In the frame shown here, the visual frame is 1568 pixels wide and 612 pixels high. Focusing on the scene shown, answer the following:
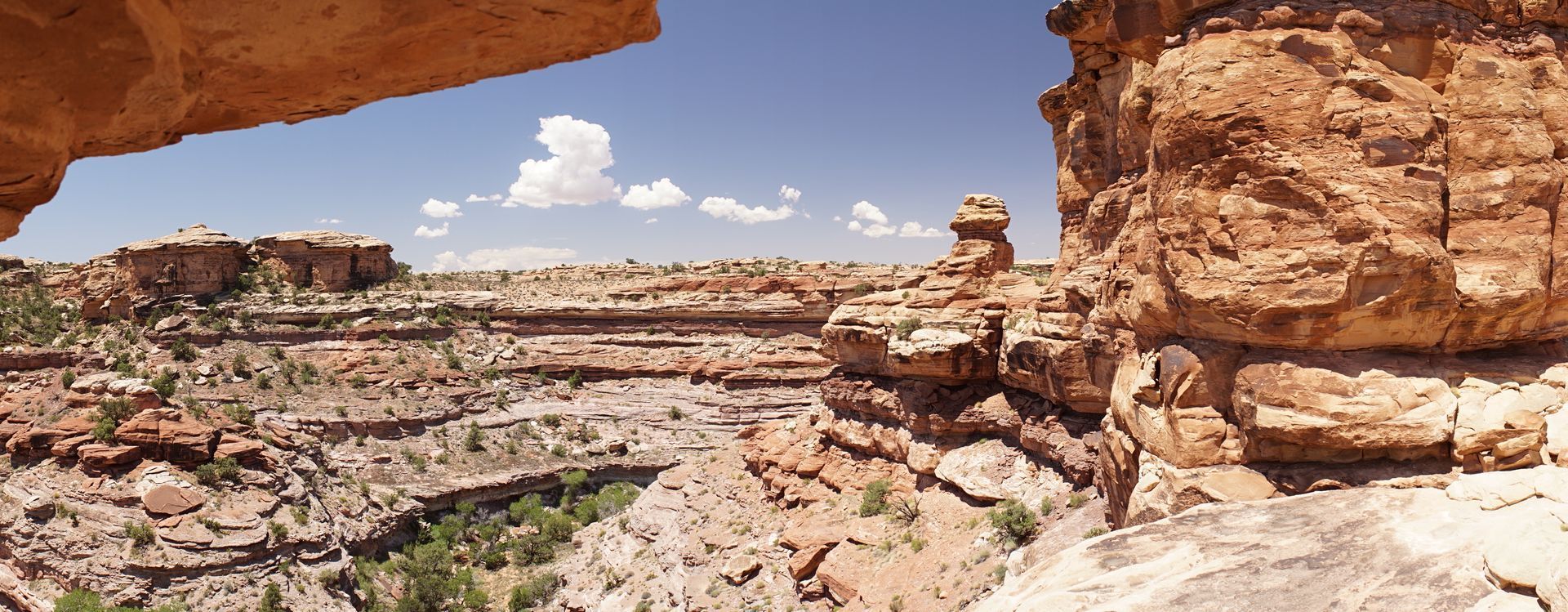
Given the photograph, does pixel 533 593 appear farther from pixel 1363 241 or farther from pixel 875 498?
pixel 1363 241

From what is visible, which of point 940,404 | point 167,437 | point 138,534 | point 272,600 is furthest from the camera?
point 167,437

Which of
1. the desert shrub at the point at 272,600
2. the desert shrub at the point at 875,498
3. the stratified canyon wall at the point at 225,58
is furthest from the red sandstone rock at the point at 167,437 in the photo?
the stratified canyon wall at the point at 225,58

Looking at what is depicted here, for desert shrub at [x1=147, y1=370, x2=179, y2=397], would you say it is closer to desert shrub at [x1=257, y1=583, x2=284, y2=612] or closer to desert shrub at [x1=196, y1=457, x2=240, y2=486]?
desert shrub at [x1=196, y1=457, x2=240, y2=486]

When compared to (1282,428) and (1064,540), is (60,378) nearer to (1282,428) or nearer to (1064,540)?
(1064,540)

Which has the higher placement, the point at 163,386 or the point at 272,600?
the point at 163,386

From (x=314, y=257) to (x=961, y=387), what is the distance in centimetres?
4504

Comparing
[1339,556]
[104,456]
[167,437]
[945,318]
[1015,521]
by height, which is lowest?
[1015,521]

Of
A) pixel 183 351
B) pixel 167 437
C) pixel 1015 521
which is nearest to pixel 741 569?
pixel 1015 521

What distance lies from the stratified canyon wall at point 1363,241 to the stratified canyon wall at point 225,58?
843 centimetres

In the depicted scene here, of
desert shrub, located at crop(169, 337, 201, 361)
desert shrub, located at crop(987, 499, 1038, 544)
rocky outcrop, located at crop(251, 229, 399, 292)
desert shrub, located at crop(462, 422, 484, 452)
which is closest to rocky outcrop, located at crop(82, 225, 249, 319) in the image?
rocky outcrop, located at crop(251, 229, 399, 292)

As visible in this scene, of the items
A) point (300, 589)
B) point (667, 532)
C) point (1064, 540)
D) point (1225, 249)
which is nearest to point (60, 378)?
point (300, 589)

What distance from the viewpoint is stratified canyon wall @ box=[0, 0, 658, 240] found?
233cm

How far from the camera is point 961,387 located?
22422mm

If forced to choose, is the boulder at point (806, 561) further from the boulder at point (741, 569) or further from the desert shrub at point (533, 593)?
the desert shrub at point (533, 593)
